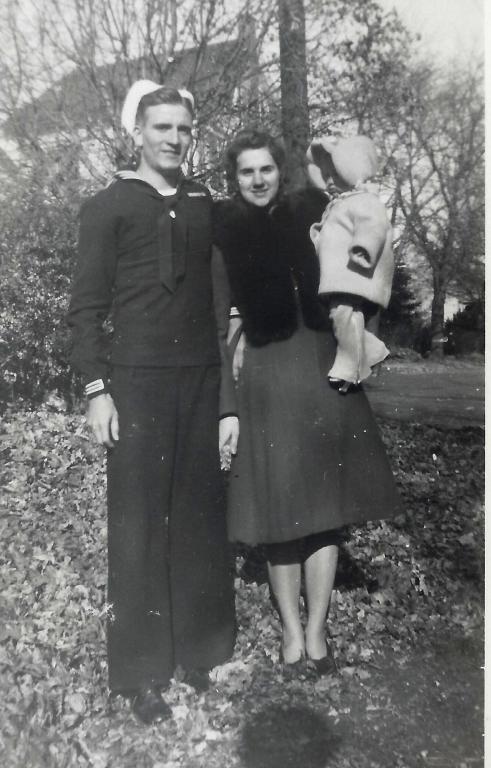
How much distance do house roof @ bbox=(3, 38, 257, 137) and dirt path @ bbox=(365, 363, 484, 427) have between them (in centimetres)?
290

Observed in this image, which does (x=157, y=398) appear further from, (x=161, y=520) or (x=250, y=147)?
(x=250, y=147)

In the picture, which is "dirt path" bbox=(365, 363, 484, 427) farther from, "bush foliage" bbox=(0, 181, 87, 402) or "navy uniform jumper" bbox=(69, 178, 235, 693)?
"navy uniform jumper" bbox=(69, 178, 235, 693)

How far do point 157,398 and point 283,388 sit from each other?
1.46 feet

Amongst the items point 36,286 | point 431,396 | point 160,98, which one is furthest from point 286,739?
point 431,396

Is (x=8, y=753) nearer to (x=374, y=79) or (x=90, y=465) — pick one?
(x=90, y=465)

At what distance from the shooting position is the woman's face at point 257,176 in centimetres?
255

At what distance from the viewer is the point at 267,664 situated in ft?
9.54

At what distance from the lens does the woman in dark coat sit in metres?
2.59

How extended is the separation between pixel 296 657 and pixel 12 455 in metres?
3.04

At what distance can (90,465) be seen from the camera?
211 inches

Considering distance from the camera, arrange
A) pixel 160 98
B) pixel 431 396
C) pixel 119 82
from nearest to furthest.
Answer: pixel 160 98 → pixel 119 82 → pixel 431 396

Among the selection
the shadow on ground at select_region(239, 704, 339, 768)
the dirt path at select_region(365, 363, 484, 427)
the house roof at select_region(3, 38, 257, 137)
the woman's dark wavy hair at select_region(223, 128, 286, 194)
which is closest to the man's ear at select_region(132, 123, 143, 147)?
the woman's dark wavy hair at select_region(223, 128, 286, 194)

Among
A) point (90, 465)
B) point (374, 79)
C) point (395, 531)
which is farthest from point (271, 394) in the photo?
point (374, 79)

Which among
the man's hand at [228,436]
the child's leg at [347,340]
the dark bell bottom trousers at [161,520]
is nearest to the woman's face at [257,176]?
the child's leg at [347,340]
